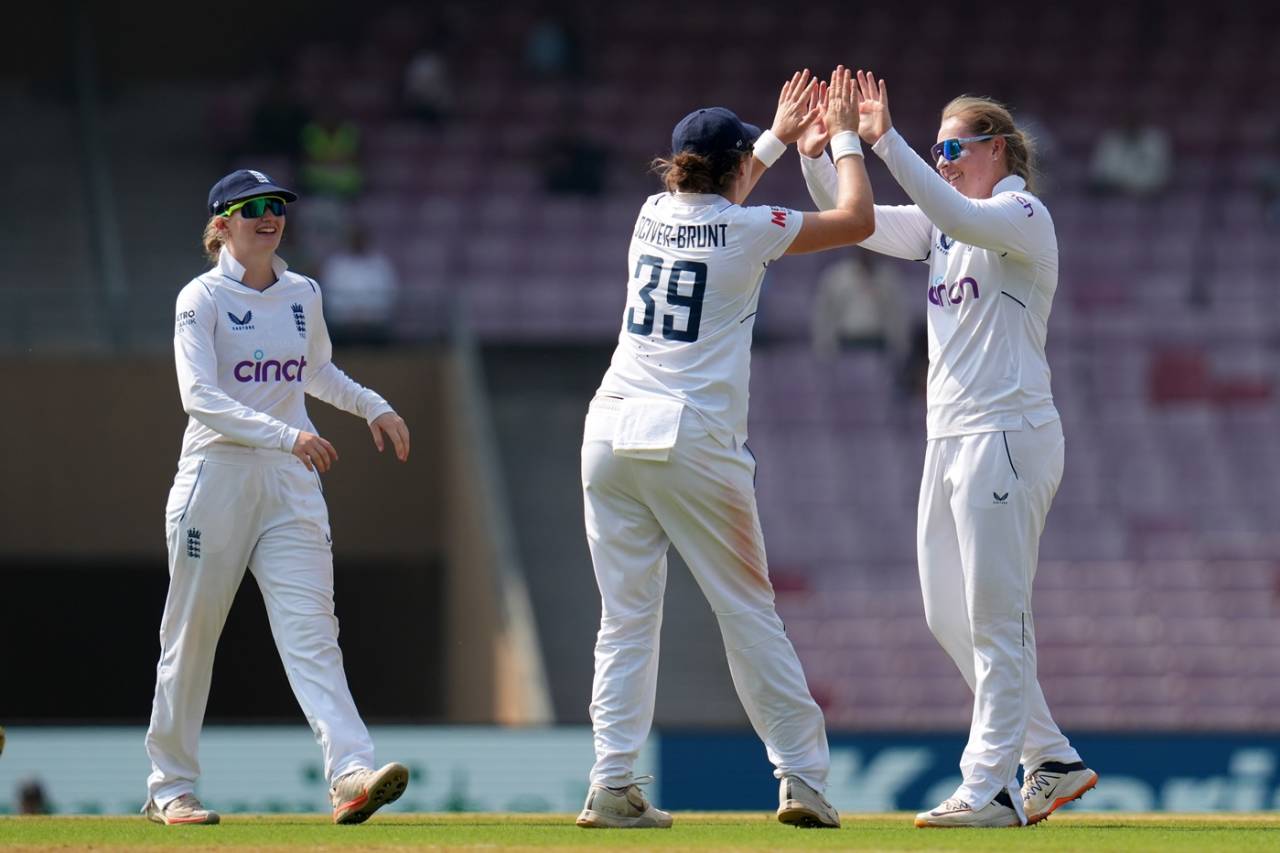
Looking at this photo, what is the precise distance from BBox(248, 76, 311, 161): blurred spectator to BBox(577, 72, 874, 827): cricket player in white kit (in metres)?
13.1

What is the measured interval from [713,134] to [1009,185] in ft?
3.23

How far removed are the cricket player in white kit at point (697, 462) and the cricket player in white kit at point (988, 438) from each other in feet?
1.30

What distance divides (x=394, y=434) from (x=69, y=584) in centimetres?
1196

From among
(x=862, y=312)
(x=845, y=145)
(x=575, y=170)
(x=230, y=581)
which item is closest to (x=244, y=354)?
→ (x=230, y=581)

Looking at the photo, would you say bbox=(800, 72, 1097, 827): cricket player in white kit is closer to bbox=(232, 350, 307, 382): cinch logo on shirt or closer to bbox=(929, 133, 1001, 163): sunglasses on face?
bbox=(929, 133, 1001, 163): sunglasses on face

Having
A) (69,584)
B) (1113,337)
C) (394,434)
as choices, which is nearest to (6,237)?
(69,584)

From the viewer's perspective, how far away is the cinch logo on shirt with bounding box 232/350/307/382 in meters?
6.63

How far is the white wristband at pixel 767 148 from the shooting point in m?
6.41

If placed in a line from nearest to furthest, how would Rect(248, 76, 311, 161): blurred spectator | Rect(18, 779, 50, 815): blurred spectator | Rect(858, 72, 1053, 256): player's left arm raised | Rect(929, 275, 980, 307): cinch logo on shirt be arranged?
Rect(858, 72, 1053, 256): player's left arm raised → Rect(929, 275, 980, 307): cinch logo on shirt → Rect(18, 779, 50, 815): blurred spectator → Rect(248, 76, 311, 161): blurred spectator

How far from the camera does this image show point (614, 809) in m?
6.30

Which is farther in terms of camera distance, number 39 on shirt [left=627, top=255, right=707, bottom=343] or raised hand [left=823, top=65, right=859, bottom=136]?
raised hand [left=823, top=65, right=859, bottom=136]

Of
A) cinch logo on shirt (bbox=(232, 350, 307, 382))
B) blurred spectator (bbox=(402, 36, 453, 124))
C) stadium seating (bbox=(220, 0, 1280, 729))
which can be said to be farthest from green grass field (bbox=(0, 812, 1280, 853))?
blurred spectator (bbox=(402, 36, 453, 124))

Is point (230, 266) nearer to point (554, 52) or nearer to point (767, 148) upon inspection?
point (767, 148)

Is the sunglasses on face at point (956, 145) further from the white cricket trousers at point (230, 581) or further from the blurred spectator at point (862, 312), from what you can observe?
the blurred spectator at point (862, 312)
